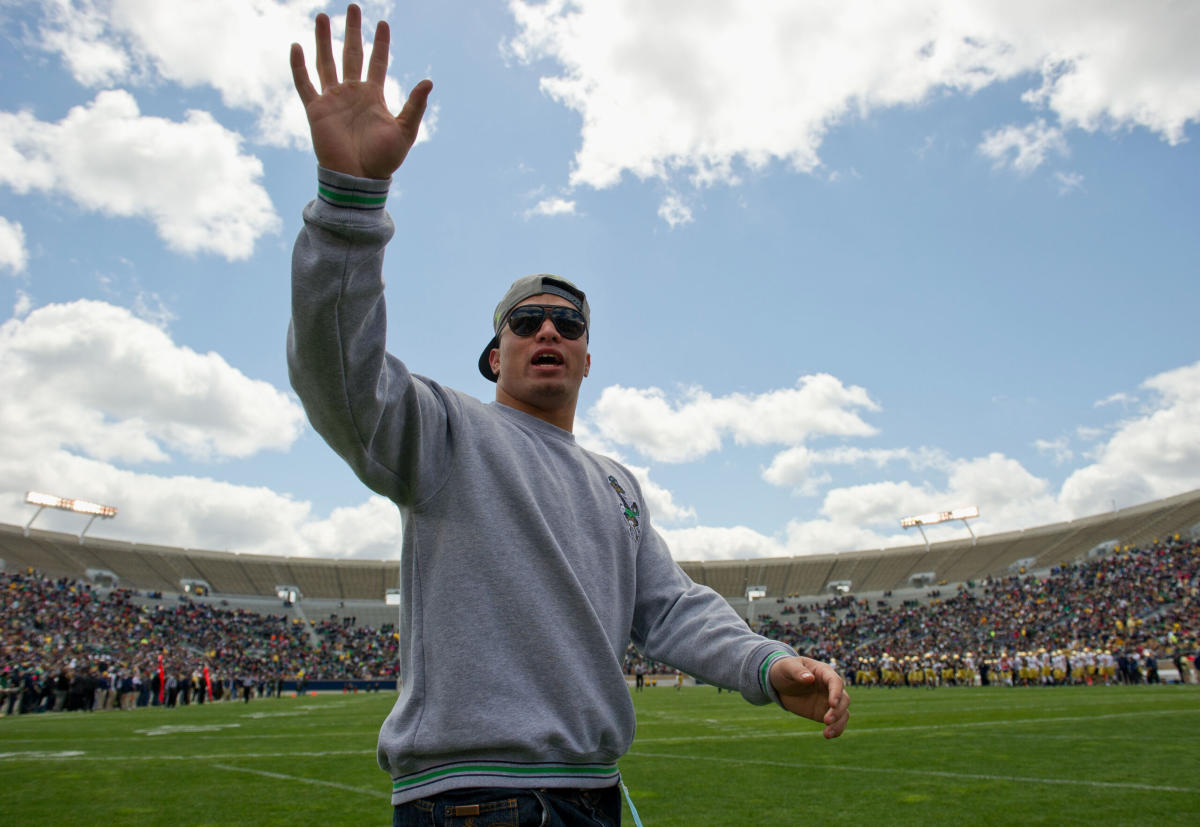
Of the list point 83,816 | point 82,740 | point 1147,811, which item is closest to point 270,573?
point 82,740

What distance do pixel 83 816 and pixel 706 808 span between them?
526 cm

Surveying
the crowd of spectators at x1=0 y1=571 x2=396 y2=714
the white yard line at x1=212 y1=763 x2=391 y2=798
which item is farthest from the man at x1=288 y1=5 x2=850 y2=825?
the crowd of spectators at x1=0 y1=571 x2=396 y2=714

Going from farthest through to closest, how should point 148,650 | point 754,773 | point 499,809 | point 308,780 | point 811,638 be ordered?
1. point 811,638
2. point 148,650
3. point 754,773
4. point 308,780
5. point 499,809

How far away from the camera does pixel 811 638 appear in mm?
52500

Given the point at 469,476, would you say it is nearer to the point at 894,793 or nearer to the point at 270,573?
the point at 894,793

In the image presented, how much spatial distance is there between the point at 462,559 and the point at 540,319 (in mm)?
747

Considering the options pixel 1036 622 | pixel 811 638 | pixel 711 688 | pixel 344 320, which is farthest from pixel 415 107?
pixel 811 638

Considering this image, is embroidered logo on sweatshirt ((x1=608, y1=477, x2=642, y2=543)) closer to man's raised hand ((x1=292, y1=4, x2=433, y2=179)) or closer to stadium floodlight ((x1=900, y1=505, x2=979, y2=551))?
man's raised hand ((x1=292, y1=4, x2=433, y2=179))

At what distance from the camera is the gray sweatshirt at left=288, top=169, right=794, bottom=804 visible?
1.41 metres

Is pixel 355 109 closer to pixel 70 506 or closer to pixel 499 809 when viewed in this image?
pixel 499 809

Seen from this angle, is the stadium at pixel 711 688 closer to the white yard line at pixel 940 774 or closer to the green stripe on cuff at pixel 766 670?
the white yard line at pixel 940 774

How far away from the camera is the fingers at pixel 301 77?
58.4 inches

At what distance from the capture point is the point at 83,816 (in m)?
6.56

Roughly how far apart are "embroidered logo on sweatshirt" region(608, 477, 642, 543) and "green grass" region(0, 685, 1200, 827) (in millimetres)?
4725
